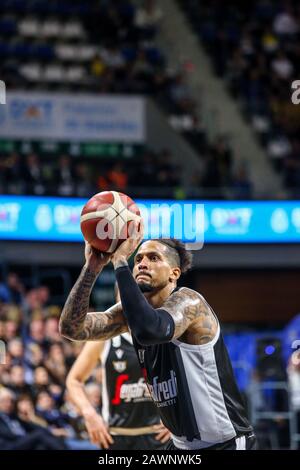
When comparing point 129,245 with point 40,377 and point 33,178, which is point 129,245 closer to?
point 40,377

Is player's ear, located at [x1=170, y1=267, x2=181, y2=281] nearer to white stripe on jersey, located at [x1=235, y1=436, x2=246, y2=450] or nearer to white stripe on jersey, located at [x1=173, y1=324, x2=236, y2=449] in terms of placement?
white stripe on jersey, located at [x1=173, y1=324, x2=236, y2=449]

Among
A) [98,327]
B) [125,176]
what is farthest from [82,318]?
[125,176]

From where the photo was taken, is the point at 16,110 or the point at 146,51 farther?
the point at 146,51

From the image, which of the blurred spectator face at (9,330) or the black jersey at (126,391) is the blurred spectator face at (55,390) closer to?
the blurred spectator face at (9,330)

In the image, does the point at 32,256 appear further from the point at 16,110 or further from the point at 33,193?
the point at 16,110

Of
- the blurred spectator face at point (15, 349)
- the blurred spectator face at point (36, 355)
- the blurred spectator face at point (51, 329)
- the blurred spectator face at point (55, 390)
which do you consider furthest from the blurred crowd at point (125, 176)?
the blurred spectator face at point (55, 390)

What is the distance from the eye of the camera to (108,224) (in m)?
5.10

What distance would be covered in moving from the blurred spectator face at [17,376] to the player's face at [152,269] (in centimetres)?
690

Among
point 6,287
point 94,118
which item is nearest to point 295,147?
point 94,118

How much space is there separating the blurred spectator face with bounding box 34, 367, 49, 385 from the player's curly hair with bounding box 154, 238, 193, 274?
7194mm

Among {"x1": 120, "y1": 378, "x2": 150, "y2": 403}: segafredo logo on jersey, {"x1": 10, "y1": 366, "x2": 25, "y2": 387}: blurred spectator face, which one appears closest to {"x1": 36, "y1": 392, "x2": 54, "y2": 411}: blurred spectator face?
{"x1": 10, "y1": 366, "x2": 25, "y2": 387}: blurred spectator face

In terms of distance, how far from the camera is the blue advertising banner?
1770 cm
